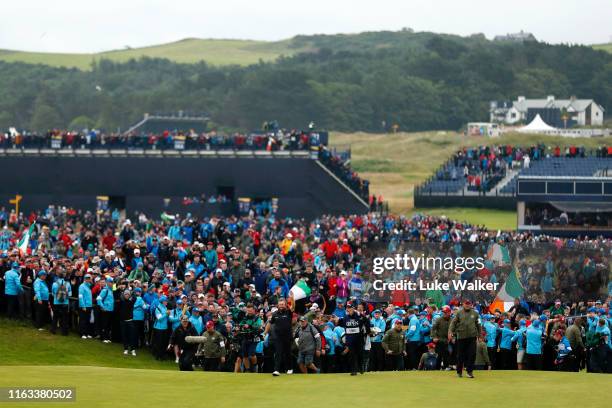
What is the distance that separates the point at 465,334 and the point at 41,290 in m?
10.3

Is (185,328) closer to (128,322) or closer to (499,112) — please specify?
(128,322)

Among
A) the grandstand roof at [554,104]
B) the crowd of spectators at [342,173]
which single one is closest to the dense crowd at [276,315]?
the crowd of spectators at [342,173]

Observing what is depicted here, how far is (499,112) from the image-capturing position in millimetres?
181625

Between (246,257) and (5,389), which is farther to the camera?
(246,257)

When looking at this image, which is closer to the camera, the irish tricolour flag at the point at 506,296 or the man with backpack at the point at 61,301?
the irish tricolour flag at the point at 506,296

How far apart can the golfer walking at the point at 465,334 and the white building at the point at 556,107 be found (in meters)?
152

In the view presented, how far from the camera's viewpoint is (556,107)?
180250 mm

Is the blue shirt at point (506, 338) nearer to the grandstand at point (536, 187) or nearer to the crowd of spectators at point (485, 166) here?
the grandstand at point (536, 187)

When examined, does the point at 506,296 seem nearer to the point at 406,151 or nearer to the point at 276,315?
the point at 276,315

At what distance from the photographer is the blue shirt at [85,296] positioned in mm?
30859

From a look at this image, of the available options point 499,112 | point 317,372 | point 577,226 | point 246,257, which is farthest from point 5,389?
point 499,112

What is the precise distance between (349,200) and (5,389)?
157 feet

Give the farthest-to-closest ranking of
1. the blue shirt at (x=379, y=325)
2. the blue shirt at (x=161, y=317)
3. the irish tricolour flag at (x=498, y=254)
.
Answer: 1. the irish tricolour flag at (x=498, y=254)
2. the blue shirt at (x=161, y=317)
3. the blue shirt at (x=379, y=325)

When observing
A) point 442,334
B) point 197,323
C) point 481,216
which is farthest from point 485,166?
point 442,334
